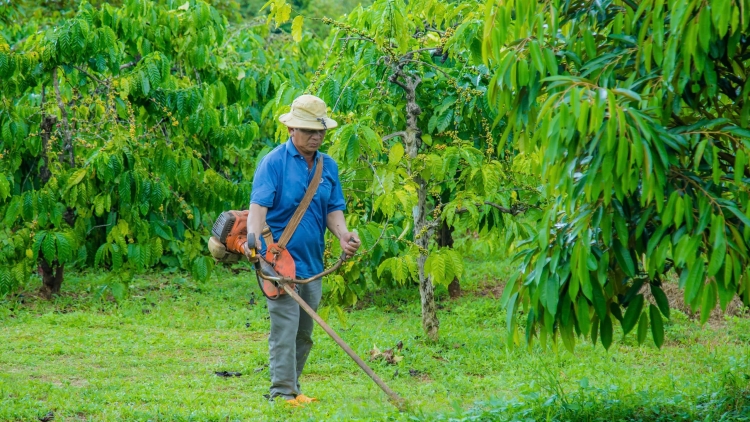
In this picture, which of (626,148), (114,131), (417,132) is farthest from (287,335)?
(114,131)

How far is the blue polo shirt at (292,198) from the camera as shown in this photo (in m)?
4.93

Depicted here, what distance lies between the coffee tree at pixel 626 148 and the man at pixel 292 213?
4.75 ft

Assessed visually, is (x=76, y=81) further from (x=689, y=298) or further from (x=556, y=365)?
(x=689, y=298)

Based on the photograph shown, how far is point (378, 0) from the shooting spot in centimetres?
576

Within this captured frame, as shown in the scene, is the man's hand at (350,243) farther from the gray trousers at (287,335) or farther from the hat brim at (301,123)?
the hat brim at (301,123)

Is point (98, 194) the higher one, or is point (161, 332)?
point (98, 194)

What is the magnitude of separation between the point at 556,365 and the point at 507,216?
1.11 m

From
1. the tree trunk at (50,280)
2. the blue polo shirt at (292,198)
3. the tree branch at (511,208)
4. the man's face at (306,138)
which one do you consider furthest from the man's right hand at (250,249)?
the tree trunk at (50,280)

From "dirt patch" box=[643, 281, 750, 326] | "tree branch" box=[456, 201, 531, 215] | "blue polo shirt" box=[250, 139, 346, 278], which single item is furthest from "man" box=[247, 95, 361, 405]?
"dirt patch" box=[643, 281, 750, 326]

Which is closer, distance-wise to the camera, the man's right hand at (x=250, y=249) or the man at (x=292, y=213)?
the man's right hand at (x=250, y=249)

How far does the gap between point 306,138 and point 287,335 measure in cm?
112

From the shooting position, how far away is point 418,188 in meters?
6.20

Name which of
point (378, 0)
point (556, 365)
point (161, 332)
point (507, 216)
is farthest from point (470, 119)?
point (161, 332)

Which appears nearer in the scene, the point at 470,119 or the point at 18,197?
the point at 470,119
